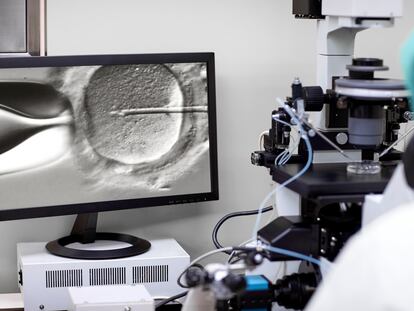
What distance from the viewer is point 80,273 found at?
93.1 inches

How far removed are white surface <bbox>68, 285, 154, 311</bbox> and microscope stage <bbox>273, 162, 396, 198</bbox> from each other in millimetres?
448

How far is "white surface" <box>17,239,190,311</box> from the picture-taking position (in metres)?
2.34

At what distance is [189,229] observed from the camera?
2.75 m

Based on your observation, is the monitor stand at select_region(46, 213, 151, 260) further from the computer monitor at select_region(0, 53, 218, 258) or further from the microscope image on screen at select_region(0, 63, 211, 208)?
the microscope image on screen at select_region(0, 63, 211, 208)

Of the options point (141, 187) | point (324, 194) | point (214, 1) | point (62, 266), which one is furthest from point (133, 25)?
point (324, 194)

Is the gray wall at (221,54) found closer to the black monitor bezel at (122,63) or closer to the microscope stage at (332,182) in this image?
the black monitor bezel at (122,63)

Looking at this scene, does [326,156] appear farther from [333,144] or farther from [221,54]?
[221,54]

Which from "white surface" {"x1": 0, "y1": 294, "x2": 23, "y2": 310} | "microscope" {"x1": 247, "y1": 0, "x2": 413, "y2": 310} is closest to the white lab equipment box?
"microscope" {"x1": 247, "y1": 0, "x2": 413, "y2": 310}

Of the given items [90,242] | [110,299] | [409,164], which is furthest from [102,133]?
[409,164]

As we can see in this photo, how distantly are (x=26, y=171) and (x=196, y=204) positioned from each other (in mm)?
601

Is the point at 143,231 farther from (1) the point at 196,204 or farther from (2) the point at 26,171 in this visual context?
(2) the point at 26,171

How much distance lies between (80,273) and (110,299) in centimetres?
22

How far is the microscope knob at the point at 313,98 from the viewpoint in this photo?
2156 millimetres

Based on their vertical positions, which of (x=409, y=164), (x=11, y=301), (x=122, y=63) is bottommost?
(x=11, y=301)
